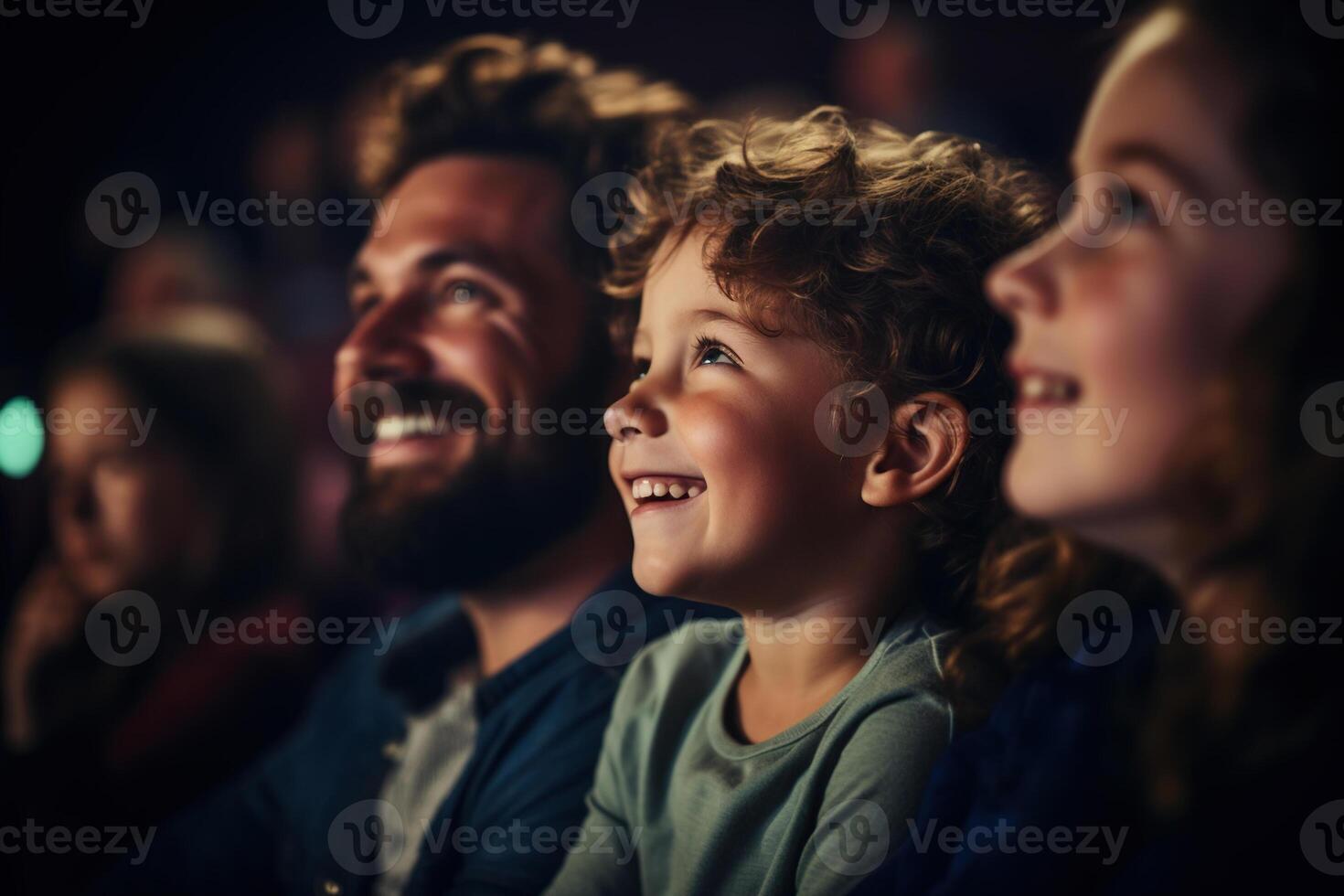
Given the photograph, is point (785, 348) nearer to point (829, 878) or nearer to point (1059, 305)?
point (1059, 305)

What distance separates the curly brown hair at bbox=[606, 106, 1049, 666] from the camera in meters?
0.85

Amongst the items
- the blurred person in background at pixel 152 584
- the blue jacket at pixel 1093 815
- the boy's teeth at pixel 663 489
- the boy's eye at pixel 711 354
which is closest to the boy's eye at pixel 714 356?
the boy's eye at pixel 711 354

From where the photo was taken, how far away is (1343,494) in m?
0.61

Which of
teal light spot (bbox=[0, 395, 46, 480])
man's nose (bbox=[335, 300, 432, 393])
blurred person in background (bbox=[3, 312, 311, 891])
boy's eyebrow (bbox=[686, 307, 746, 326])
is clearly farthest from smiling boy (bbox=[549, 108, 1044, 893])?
teal light spot (bbox=[0, 395, 46, 480])

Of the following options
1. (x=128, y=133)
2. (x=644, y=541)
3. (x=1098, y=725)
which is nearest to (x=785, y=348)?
(x=644, y=541)

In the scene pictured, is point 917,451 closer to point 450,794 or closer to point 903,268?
point 903,268

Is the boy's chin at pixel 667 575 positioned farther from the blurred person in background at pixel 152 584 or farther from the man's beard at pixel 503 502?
the blurred person in background at pixel 152 584

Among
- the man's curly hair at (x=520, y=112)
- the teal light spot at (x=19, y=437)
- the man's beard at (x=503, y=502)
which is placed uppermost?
the man's curly hair at (x=520, y=112)

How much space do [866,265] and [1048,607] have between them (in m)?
0.33

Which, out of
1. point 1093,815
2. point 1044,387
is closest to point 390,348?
point 1044,387

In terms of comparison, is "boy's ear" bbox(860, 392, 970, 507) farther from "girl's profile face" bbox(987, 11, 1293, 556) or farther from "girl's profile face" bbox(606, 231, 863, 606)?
"girl's profile face" bbox(987, 11, 1293, 556)

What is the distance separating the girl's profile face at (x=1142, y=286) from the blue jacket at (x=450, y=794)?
1.67 ft

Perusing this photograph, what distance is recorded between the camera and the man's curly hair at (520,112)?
116 cm

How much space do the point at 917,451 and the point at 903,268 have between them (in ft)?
0.53
